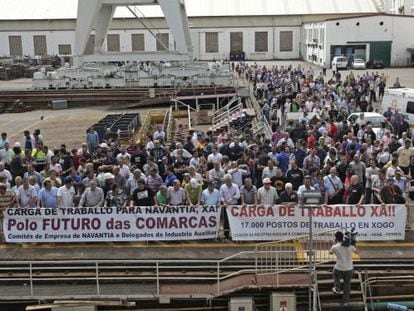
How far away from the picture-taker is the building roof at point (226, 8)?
256 feet

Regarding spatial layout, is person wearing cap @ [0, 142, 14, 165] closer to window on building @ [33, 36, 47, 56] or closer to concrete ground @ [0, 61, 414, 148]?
concrete ground @ [0, 61, 414, 148]

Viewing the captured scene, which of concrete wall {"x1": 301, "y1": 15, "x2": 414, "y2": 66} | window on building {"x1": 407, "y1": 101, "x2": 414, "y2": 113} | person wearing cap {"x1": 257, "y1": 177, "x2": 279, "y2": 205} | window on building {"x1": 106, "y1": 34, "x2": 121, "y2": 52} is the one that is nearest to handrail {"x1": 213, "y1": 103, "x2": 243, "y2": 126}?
window on building {"x1": 407, "y1": 101, "x2": 414, "y2": 113}

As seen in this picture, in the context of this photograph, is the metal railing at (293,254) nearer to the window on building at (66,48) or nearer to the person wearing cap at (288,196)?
the person wearing cap at (288,196)

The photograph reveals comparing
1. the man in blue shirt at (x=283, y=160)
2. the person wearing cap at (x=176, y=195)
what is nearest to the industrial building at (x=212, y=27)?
the man in blue shirt at (x=283, y=160)

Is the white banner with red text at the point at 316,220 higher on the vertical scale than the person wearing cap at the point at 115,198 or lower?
lower

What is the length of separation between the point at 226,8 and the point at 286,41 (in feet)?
31.3

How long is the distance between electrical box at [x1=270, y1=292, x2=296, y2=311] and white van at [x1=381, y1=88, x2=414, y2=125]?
623 inches

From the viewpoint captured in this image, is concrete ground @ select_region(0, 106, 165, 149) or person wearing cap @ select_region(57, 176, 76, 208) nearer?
person wearing cap @ select_region(57, 176, 76, 208)

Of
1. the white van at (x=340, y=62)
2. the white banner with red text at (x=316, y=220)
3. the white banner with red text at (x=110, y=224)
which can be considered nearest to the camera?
the white banner with red text at (x=316, y=220)

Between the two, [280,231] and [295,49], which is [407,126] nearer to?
[280,231]

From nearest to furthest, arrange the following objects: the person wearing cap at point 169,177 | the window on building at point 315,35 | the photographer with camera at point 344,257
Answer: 1. the photographer with camera at point 344,257
2. the person wearing cap at point 169,177
3. the window on building at point 315,35

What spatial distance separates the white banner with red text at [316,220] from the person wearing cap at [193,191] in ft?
2.54

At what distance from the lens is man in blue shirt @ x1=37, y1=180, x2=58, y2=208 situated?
462 inches

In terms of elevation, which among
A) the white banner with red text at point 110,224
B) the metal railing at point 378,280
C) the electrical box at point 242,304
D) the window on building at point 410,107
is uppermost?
the window on building at point 410,107
